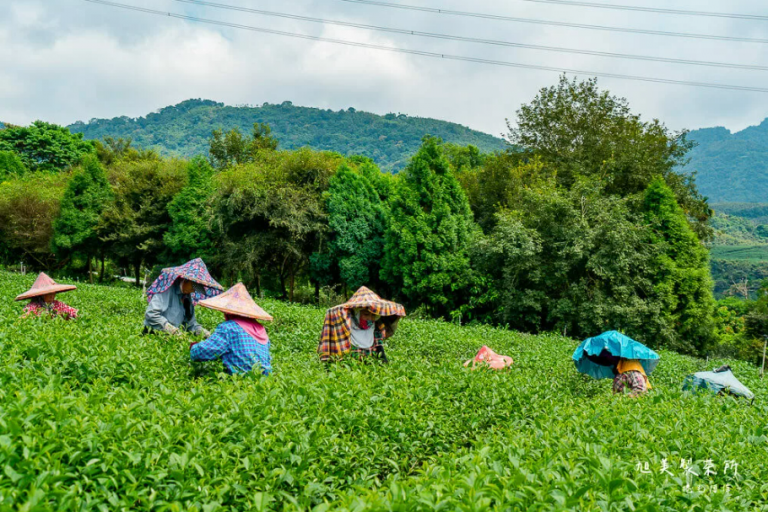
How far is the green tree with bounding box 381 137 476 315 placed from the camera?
859 inches

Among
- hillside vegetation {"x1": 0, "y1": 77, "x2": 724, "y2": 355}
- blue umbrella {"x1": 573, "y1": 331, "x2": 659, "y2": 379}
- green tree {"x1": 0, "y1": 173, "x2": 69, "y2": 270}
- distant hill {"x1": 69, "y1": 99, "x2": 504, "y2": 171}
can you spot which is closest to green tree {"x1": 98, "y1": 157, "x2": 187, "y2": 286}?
hillside vegetation {"x1": 0, "y1": 77, "x2": 724, "y2": 355}

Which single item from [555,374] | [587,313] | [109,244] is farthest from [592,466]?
[109,244]

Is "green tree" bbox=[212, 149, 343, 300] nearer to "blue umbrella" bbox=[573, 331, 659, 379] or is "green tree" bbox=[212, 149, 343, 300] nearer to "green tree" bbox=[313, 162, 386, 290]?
"green tree" bbox=[313, 162, 386, 290]

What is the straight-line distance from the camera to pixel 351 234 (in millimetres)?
24672

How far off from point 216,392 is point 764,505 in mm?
3466

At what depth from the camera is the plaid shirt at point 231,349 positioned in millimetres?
4875

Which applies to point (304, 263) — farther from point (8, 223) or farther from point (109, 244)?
point (8, 223)

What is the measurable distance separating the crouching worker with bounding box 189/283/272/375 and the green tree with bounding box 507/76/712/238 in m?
21.1

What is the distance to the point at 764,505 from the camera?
2.96 meters

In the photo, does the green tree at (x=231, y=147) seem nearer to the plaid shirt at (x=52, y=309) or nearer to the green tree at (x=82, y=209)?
the green tree at (x=82, y=209)

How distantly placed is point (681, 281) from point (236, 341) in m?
19.5

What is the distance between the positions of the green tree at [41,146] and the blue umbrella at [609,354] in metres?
51.3

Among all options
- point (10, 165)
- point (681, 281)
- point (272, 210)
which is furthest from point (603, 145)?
point (10, 165)

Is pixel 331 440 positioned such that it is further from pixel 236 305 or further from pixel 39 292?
pixel 39 292
